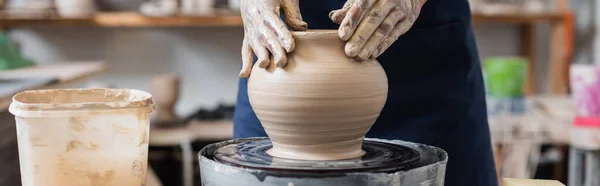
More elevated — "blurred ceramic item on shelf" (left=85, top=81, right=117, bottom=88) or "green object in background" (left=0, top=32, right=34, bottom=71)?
"green object in background" (left=0, top=32, right=34, bottom=71)

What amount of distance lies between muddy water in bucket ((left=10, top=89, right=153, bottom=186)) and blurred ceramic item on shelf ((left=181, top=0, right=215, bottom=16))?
8.96ft

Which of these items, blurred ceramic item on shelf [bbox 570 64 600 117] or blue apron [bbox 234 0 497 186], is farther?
blurred ceramic item on shelf [bbox 570 64 600 117]

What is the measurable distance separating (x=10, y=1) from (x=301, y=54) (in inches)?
145

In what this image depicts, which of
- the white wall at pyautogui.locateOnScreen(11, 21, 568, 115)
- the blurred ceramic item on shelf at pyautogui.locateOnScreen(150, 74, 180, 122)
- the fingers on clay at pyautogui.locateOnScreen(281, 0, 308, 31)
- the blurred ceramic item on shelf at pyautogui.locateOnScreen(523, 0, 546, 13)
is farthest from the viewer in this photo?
the white wall at pyautogui.locateOnScreen(11, 21, 568, 115)

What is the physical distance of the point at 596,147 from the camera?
2.13m

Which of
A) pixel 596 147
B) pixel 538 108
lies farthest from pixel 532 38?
pixel 596 147

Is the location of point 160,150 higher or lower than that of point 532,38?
lower

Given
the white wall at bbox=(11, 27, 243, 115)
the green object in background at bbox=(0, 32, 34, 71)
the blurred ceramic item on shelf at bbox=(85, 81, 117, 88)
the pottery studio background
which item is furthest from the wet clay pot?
the white wall at bbox=(11, 27, 243, 115)

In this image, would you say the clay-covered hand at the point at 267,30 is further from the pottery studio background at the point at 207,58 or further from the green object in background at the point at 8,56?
the green object in background at the point at 8,56

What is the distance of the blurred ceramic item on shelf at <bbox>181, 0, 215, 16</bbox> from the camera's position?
377 centimetres

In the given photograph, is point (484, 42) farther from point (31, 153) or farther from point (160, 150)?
point (31, 153)

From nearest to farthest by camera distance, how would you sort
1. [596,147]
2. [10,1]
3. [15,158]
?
1. [15,158]
2. [596,147]
3. [10,1]

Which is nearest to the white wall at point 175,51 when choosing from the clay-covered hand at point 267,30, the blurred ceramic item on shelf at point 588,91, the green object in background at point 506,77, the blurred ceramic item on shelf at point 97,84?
the blurred ceramic item on shelf at point 97,84

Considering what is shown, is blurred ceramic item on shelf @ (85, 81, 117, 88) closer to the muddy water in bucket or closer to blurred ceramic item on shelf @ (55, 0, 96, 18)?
blurred ceramic item on shelf @ (55, 0, 96, 18)
